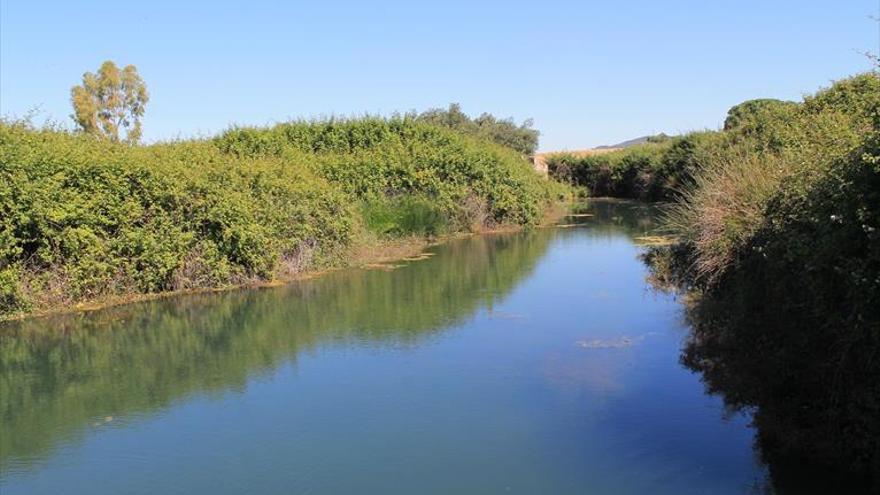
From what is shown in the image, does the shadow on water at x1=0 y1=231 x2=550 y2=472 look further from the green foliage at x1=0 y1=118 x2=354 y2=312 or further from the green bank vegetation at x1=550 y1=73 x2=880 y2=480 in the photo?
the green bank vegetation at x1=550 y1=73 x2=880 y2=480

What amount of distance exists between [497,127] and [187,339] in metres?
48.5

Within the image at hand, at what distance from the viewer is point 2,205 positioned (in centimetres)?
1248

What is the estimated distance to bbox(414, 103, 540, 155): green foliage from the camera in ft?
173

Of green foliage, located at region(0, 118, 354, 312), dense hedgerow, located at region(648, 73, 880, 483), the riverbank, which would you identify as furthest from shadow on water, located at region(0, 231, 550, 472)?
dense hedgerow, located at region(648, 73, 880, 483)

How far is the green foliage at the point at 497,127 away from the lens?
52750 millimetres

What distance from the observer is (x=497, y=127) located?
192 feet

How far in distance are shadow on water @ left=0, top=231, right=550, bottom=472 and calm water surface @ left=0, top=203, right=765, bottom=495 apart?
0.04m

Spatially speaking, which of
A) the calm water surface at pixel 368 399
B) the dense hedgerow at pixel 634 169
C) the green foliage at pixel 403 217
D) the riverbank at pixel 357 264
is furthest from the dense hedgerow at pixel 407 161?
the dense hedgerow at pixel 634 169

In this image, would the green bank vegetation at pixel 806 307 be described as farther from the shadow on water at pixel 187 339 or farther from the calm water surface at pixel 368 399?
the shadow on water at pixel 187 339

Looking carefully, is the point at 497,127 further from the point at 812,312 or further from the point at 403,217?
the point at 812,312

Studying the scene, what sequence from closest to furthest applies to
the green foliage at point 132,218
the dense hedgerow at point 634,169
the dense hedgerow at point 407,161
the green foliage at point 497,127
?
the green foliage at point 132,218
the dense hedgerow at point 407,161
the dense hedgerow at point 634,169
the green foliage at point 497,127

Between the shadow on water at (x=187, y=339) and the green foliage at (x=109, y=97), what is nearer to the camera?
the shadow on water at (x=187, y=339)

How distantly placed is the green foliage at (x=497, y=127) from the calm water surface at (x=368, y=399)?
38.3 meters

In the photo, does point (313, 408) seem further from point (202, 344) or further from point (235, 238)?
point (235, 238)
